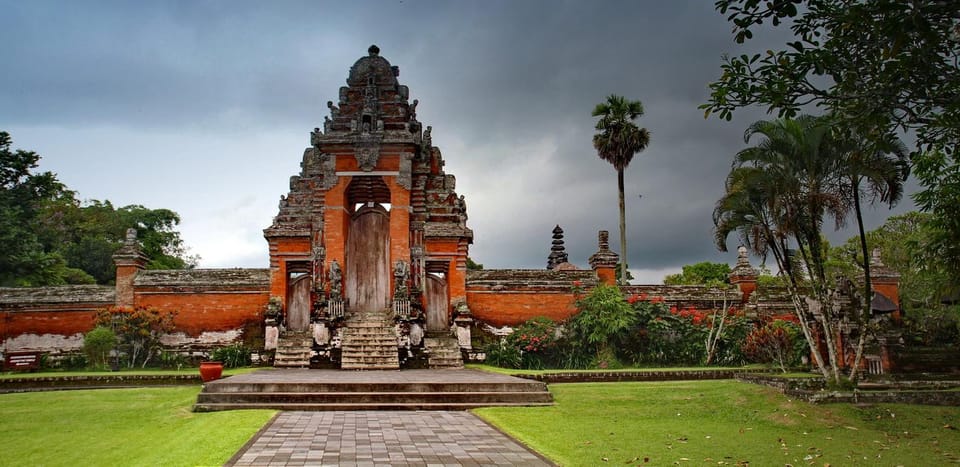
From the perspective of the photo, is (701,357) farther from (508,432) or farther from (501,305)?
(508,432)

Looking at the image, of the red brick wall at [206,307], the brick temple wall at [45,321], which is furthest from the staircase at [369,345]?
the brick temple wall at [45,321]

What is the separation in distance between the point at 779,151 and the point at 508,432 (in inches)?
253

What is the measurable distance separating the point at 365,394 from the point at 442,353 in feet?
18.6

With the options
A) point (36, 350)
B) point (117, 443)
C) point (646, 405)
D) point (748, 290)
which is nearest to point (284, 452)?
point (117, 443)

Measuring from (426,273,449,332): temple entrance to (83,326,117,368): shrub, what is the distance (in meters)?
8.06

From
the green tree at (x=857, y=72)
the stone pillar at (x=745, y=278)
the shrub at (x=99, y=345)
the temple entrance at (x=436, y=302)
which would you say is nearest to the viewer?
the green tree at (x=857, y=72)

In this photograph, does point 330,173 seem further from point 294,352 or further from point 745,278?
point 745,278

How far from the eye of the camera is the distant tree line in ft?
72.0

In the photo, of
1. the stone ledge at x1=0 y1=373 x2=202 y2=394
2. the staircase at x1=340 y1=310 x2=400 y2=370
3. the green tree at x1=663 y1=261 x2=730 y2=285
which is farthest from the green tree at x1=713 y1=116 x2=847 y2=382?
the green tree at x1=663 y1=261 x2=730 y2=285

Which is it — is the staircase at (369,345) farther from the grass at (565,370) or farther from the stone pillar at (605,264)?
the stone pillar at (605,264)

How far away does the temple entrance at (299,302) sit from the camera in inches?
780

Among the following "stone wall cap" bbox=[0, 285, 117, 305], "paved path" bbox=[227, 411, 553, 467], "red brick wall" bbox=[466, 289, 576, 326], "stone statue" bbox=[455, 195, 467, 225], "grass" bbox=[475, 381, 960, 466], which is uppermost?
"stone statue" bbox=[455, 195, 467, 225]

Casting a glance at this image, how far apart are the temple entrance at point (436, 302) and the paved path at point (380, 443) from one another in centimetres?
955

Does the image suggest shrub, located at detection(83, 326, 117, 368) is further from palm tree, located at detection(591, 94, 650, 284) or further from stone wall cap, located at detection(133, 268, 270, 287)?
palm tree, located at detection(591, 94, 650, 284)
